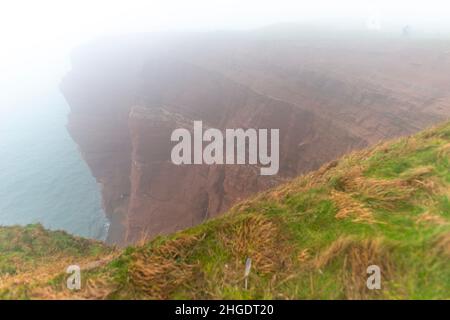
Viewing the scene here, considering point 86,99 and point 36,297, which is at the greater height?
point 86,99

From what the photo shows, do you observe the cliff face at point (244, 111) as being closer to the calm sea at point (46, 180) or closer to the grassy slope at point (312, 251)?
the calm sea at point (46, 180)

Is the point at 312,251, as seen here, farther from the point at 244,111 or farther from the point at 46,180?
the point at 46,180

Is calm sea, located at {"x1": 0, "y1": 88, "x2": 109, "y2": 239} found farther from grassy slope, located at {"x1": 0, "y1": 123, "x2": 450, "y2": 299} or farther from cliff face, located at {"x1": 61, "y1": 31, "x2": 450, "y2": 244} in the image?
grassy slope, located at {"x1": 0, "y1": 123, "x2": 450, "y2": 299}

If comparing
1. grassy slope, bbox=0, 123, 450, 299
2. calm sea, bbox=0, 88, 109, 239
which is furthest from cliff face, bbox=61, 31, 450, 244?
grassy slope, bbox=0, 123, 450, 299

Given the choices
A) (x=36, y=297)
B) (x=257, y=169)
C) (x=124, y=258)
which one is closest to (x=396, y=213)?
(x=124, y=258)

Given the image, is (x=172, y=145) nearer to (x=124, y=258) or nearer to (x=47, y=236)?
(x=47, y=236)

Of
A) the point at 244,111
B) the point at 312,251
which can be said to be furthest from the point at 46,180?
the point at 312,251
